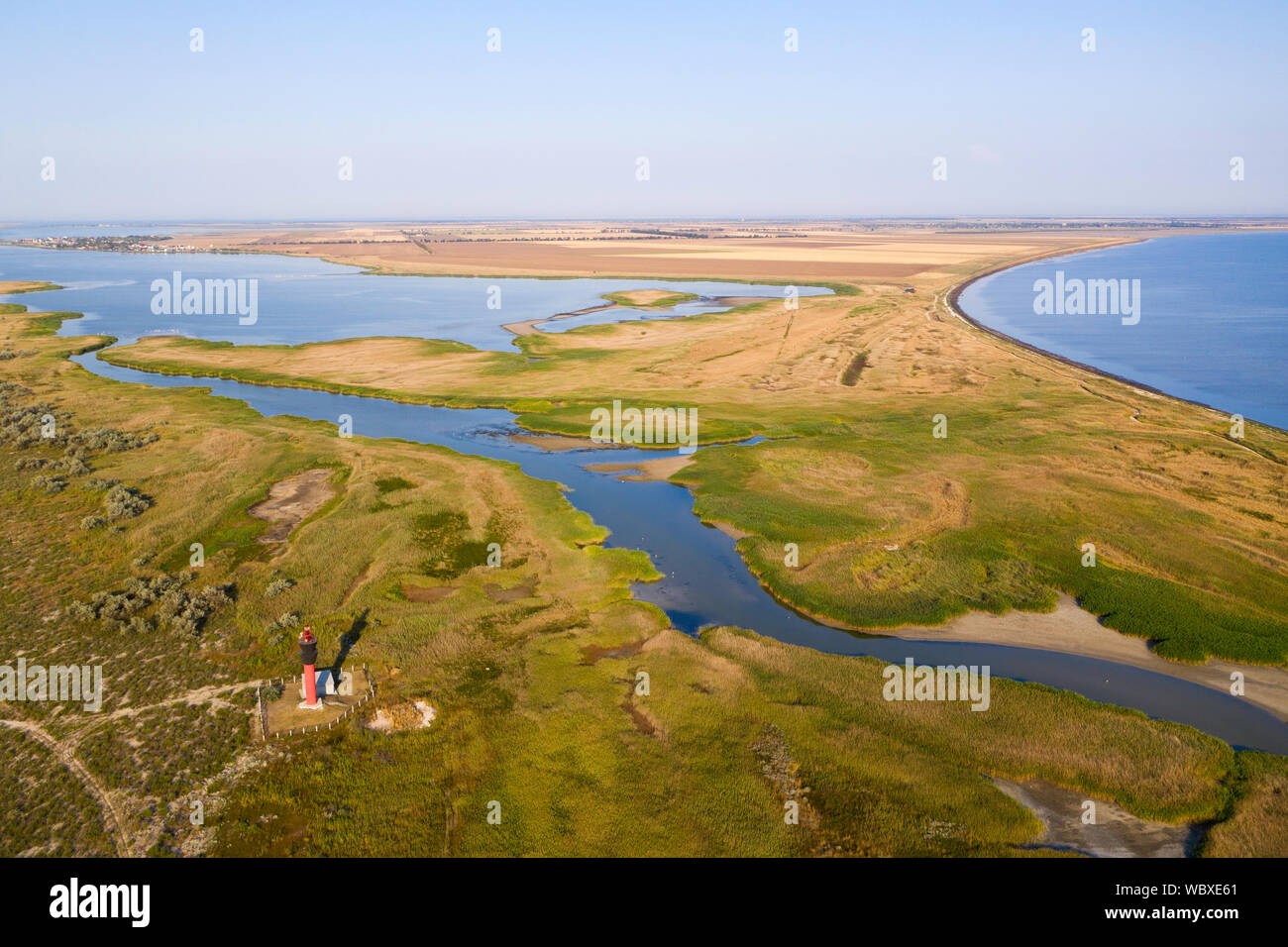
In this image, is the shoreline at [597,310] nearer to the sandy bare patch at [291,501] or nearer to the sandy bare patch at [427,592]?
the sandy bare patch at [291,501]

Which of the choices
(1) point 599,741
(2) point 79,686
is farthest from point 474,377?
(1) point 599,741

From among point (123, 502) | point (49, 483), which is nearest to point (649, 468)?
point (123, 502)

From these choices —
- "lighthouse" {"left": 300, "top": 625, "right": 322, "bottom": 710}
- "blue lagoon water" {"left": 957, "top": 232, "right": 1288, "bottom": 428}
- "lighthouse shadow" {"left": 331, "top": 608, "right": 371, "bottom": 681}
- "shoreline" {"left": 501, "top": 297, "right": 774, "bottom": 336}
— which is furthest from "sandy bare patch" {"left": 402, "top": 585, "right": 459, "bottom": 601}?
"shoreline" {"left": 501, "top": 297, "right": 774, "bottom": 336}

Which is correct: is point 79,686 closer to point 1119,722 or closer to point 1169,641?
point 1119,722

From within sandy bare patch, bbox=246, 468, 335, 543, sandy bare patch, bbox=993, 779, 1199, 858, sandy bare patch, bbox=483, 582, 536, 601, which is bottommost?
sandy bare patch, bbox=993, 779, 1199, 858

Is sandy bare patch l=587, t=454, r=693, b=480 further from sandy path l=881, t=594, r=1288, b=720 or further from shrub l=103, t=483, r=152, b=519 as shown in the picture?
shrub l=103, t=483, r=152, b=519

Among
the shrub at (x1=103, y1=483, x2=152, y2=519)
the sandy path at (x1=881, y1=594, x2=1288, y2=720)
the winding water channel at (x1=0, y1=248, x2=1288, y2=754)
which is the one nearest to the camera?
the winding water channel at (x1=0, y1=248, x2=1288, y2=754)

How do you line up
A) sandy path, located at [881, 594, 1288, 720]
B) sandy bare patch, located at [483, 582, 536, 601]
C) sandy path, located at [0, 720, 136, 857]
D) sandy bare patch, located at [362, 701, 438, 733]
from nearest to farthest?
sandy path, located at [0, 720, 136, 857] → sandy bare patch, located at [362, 701, 438, 733] → sandy path, located at [881, 594, 1288, 720] → sandy bare patch, located at [483, 582, 536, 601]
